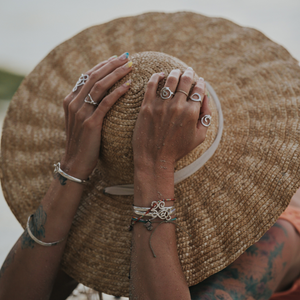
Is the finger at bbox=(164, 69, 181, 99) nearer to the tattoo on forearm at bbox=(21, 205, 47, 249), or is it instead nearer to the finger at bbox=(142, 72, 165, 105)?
the finger at bbox=(142, 72, 165, 105)

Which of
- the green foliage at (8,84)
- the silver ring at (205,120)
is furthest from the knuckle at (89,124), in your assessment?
the green foliage at (8,84)

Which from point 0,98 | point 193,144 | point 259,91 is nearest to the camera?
point 193,144

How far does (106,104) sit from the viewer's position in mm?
875

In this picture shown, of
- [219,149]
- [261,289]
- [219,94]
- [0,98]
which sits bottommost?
[0,98]

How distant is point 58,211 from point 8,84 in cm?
562

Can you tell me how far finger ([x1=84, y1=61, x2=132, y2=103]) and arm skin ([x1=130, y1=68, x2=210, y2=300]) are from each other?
0.12 metres

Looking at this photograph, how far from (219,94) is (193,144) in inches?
14.3

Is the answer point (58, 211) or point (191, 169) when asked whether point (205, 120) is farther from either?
point (58, 211)

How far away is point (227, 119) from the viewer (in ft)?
3.49

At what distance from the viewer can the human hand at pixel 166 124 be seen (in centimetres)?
81

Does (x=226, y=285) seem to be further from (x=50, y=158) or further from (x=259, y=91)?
(x=50, y=158)

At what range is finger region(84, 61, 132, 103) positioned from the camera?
0.90 m

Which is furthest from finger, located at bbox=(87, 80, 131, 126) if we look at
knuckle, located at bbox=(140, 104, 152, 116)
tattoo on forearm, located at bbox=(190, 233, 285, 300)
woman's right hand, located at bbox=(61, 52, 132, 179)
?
tattoo on forearm, located at bbox=(190, 233, 285, 300)

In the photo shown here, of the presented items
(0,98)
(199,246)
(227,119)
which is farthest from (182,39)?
(0,98)
